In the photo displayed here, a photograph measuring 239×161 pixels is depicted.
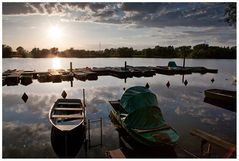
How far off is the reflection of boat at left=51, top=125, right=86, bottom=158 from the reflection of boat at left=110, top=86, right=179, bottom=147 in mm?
3158

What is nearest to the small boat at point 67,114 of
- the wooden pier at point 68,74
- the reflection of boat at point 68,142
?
the reflection of boat at point 68,142

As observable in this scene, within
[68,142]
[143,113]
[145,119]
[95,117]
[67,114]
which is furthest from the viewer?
[95,117]

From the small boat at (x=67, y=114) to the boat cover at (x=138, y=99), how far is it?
344 cm

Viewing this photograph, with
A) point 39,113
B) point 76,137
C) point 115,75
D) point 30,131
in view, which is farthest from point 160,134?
point 115,75

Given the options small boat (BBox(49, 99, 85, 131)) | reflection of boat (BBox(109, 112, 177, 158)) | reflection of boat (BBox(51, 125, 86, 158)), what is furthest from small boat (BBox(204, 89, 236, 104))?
reflection of boat (BBox(51, 125, 86, 158))

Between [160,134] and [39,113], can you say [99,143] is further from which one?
[39,113]

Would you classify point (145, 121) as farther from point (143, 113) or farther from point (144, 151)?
point (144, 151)

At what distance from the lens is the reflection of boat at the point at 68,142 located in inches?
584

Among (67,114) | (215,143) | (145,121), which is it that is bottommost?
(67,114)

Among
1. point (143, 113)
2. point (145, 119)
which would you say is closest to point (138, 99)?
point (143, 113)

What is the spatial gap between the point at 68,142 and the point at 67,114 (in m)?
5.02

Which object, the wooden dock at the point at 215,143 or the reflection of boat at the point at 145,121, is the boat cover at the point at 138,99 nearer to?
the reflection of boat at the point at 145,121

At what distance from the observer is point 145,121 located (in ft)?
51.1

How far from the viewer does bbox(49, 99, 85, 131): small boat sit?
15525mm
